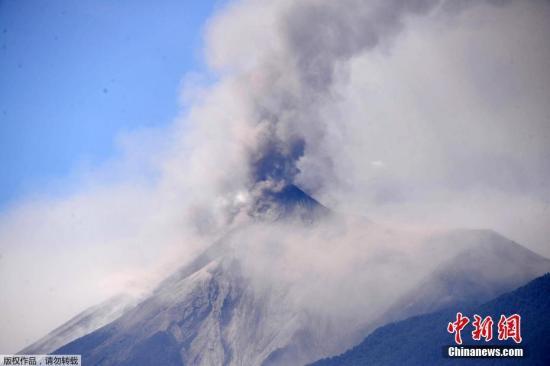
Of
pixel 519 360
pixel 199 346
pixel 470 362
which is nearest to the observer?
pixel 519 360

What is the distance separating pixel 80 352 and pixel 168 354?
30.9m

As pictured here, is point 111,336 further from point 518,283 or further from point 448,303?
point 518,283

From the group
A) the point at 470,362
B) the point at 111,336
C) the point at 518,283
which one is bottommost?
the point at 470,362

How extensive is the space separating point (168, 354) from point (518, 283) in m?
128

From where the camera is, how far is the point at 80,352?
18725 centimetres

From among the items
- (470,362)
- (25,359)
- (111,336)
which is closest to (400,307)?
(470,362)

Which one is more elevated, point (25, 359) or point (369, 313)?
point (369, 313)

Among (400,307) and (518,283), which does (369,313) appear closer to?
(400,307)

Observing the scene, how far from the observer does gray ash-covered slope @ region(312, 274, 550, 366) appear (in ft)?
462

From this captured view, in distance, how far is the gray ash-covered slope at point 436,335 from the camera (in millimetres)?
140875

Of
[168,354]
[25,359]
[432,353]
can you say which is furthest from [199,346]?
[25,359]

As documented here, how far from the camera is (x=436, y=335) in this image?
519 ft

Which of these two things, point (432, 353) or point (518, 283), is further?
point (518, 283)

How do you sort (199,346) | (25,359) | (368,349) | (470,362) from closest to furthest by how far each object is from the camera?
1. (25,359)
2. (470,362)
3. (368,349)
4. (199,346)
